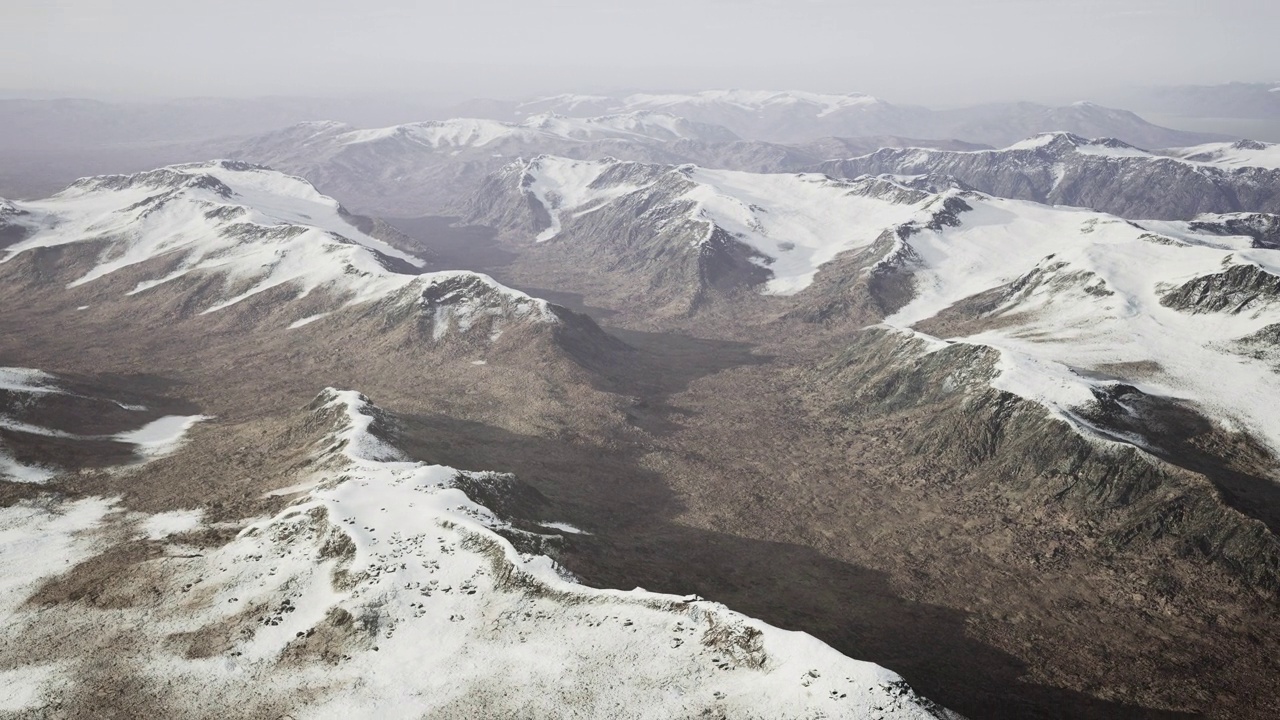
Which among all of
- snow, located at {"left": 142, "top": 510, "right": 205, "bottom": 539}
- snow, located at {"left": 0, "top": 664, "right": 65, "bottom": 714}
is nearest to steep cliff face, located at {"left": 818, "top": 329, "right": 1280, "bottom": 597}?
snow, located at {"left": 142, "top": 510, "right": 205, "bottom": 539}

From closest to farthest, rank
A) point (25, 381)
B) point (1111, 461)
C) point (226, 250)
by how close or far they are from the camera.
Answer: point (1111, 461), point (25, 381), point (226, 250)

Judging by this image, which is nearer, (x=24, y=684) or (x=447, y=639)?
(x=24, y=684)

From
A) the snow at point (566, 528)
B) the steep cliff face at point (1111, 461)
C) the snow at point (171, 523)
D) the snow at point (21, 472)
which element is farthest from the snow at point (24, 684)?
the steep cliff face at point (1111, 461)

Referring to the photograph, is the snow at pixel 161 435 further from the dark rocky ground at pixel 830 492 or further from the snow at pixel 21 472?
the snow at pixel 21 472

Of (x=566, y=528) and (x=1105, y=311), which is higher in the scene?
(x=1105, y=311)

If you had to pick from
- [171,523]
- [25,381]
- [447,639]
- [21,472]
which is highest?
[25,381]

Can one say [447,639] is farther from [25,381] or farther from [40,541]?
[25,381]

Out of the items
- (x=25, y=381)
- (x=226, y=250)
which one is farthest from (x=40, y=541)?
(x=226, y=250)
